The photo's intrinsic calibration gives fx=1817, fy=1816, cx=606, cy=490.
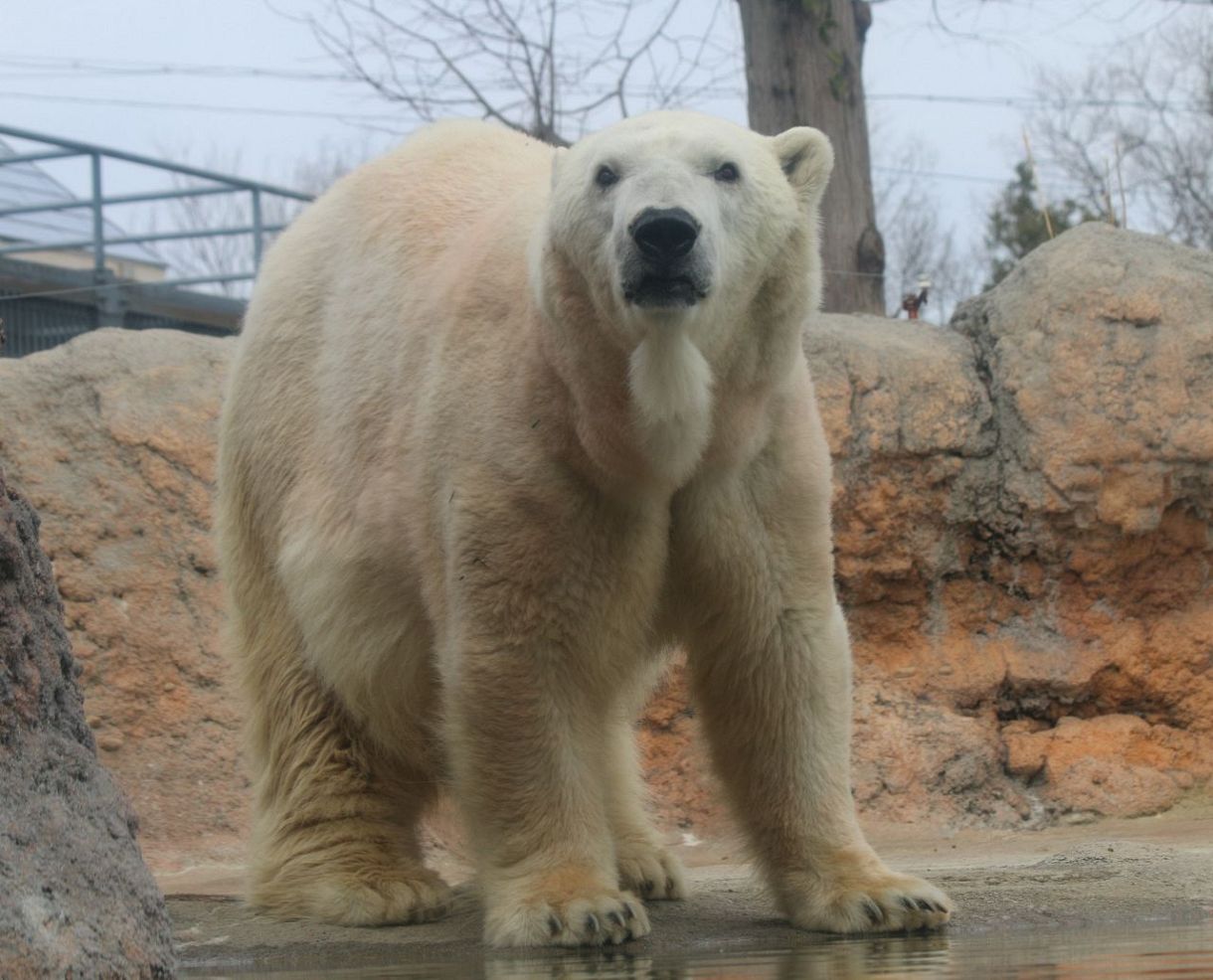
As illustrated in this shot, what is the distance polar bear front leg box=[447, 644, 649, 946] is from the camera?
3.78 metres

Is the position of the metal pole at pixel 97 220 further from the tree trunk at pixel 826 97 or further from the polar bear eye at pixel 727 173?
the polar bear eye at pixel 727 173

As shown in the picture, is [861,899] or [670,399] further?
[861,899]

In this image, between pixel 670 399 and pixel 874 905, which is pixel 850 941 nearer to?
pixel 874 905

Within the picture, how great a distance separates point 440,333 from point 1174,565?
3853 millimetres

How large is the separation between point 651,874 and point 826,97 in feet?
18.5

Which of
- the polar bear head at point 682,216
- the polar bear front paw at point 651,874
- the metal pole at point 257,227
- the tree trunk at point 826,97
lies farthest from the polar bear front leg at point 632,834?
the metal pole at point 257,227

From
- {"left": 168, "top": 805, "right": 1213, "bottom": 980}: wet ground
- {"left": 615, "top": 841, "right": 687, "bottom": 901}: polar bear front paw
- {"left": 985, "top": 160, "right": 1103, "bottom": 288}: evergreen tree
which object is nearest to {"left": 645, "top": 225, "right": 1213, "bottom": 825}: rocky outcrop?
{"left": 168, "top": 805, "right": 1213, "bottom": 980}: wet ground

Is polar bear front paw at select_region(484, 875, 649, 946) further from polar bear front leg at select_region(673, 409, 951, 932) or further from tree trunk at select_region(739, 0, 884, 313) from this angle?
tree trunk at select_region(739, 0, 884, 313)

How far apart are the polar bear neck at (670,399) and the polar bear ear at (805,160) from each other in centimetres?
55

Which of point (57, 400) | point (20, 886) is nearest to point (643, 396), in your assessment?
point (20, 886)

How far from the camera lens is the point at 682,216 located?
11.0 ft

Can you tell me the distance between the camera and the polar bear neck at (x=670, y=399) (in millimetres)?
3473

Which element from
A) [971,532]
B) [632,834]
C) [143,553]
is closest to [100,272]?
[143,553]

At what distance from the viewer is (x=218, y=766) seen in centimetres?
642
